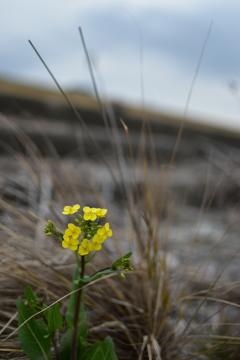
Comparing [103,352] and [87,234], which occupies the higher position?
[87,234]

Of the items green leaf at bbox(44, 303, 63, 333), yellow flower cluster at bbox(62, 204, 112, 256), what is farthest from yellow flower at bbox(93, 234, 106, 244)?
green leaf at bbox(44, 303, 63, 333)

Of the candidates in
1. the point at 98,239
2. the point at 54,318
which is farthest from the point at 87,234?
the point at 54,318

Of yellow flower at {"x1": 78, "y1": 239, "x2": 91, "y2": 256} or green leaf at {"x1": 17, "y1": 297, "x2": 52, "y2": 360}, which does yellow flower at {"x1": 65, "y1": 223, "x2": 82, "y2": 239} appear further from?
green leaf at {"x1": 17, "y1": 297, "x2": 52, "y2": 360}

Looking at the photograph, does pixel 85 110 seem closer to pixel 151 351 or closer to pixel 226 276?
pixel 226 276

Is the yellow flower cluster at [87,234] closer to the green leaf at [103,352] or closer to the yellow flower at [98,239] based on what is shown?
the yellow flower at [98,239]

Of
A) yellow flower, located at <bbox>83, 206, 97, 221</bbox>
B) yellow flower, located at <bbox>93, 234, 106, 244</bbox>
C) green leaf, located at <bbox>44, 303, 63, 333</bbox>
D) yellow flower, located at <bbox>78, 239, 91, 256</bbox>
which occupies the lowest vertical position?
green leaf, located at <bbox>44, 303, 63, 333</bbox>

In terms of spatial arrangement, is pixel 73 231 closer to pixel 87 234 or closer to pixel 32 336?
pixel 87 234
